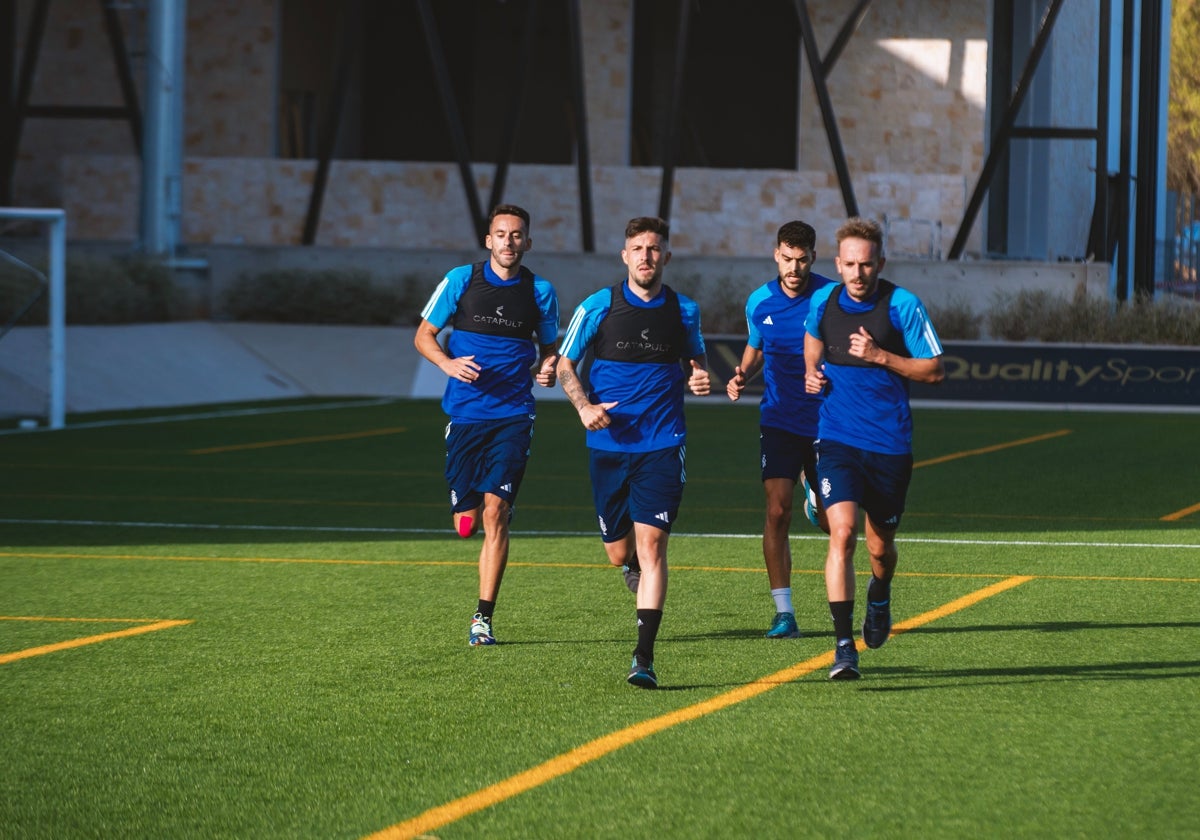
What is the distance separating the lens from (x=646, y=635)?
26.1 ft

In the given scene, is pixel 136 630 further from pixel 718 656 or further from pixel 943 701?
pixel 943 701

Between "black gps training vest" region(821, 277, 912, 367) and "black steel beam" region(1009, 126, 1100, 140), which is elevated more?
"black steel beam" region(1009, 126, 1100, 140)

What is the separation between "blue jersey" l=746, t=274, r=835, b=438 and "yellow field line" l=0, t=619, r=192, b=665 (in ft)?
10.8

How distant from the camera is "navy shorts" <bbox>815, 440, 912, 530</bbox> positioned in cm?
819

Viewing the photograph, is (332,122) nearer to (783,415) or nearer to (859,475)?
(783,415)

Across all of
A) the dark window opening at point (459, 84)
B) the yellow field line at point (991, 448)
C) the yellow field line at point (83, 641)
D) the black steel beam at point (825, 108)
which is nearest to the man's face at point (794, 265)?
the yellow field line at point (83, 641)

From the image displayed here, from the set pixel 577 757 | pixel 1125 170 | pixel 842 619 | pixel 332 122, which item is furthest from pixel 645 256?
pixel 1125 170

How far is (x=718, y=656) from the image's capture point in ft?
28.7

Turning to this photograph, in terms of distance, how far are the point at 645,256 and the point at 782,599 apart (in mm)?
2158

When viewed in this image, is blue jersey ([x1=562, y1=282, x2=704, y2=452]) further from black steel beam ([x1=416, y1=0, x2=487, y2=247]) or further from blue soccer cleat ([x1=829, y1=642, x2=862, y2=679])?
black steel beam ([x1=416, y1=0, x2=487, y2=247])

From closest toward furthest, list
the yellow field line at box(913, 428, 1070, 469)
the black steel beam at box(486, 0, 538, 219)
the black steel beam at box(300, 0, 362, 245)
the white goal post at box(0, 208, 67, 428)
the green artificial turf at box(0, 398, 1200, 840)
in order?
the green artificial turf at box(0, 398, 1200, 840) < the yellow field line at box(913, 428, 1070, 469) < the white goal post at box(0, 208, 67, 428) < the black steel beam at box(486, 0, 538, 219) < the black steel beam at box(300, 0, 362, 245)

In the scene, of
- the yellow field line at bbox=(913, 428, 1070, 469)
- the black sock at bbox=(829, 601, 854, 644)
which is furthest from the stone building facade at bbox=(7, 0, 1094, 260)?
the black sock at bbox=(829, 601, 854, 644)

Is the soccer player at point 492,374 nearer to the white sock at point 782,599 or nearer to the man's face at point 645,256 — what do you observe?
the man's face at point 645,256

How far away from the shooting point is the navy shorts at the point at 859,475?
8.19 metres
